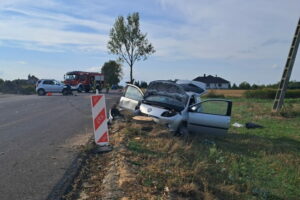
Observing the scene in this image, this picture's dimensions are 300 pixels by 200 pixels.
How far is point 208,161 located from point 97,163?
2346 millimetres

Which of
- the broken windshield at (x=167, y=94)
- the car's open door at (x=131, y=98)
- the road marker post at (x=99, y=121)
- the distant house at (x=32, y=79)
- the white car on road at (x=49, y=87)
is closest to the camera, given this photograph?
the road marker post at (x=99, y=121)

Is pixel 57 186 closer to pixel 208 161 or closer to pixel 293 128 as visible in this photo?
pixel 208 161

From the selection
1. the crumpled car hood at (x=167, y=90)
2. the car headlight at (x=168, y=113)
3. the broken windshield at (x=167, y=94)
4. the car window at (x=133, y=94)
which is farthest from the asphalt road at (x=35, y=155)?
the crumpled car hood at (x=167, y=90)

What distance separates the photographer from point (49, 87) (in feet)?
123

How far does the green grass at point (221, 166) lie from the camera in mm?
5094

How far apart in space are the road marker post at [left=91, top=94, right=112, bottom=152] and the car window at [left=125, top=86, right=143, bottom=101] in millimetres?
4443

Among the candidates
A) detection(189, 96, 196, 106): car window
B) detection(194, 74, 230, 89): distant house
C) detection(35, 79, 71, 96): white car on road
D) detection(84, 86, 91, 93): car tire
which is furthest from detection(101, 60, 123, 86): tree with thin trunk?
detection(189, 96, 196, 106): car window

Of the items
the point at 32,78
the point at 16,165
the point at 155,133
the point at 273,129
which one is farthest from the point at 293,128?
the point at 32,78

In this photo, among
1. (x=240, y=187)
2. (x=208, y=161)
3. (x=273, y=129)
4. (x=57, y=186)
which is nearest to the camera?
(x=57, y=186)

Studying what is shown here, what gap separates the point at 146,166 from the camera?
5.78 m

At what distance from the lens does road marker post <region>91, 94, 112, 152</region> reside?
24.4 feet

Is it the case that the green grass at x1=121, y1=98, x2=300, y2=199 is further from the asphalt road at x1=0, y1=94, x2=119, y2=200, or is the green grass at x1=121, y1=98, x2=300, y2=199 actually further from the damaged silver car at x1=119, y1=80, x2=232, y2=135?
the asphalt road at x1=0, y1=94, x2=119, y2=200

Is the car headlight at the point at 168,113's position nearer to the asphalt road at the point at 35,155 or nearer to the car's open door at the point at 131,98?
the car's open door at the point at 131,98

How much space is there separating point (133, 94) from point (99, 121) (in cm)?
485
